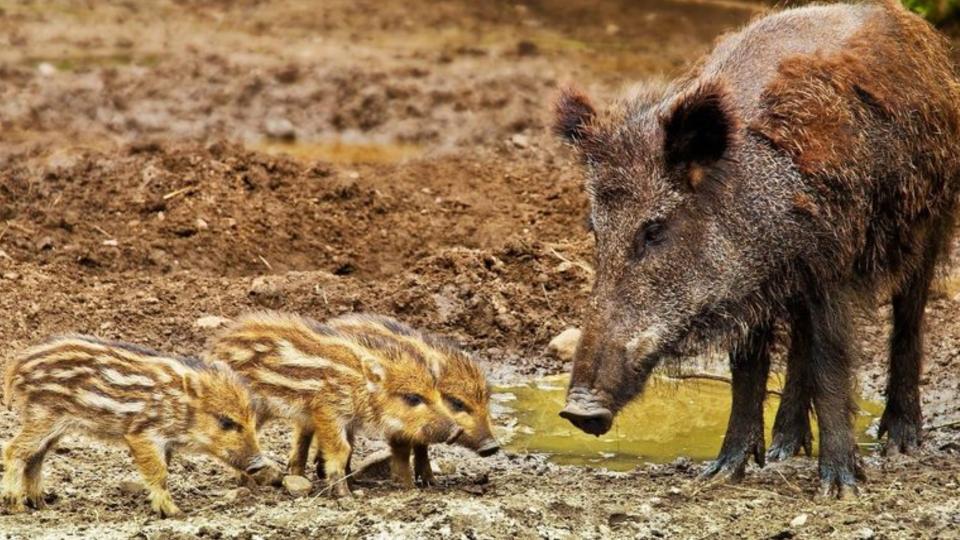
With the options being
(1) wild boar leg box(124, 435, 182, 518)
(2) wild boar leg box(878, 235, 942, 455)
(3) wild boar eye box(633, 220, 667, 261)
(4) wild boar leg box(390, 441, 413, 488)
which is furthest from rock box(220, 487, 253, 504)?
(2) wild boar leg box(878, 235, 942, 455)

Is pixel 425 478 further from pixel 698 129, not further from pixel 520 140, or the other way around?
pixel 520 140

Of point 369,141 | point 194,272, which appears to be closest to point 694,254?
point 194,272

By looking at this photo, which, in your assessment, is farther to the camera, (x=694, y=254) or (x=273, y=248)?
(x=273, y=248)

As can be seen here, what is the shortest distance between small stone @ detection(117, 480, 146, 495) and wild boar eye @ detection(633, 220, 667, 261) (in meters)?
2.16

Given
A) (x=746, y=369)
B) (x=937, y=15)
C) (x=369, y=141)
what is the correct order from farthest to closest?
(x=937, y=15) < (x=369, y=141) < (x=746, y=369)

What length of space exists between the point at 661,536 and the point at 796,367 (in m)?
1.53

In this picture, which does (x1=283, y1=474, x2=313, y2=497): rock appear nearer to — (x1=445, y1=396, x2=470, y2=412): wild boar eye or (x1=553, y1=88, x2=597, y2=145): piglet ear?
(x1=445, y1=396, x2=470, y2=412): wild boar eye

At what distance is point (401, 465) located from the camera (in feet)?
23.9

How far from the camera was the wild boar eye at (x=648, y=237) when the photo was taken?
277 inches

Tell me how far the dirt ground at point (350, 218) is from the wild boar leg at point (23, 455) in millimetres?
159

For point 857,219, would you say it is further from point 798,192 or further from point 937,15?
point 937,15

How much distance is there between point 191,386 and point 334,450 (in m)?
0.62

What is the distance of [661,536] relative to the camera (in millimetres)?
6648

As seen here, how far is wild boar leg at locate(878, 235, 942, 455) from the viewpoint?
8.28 m
